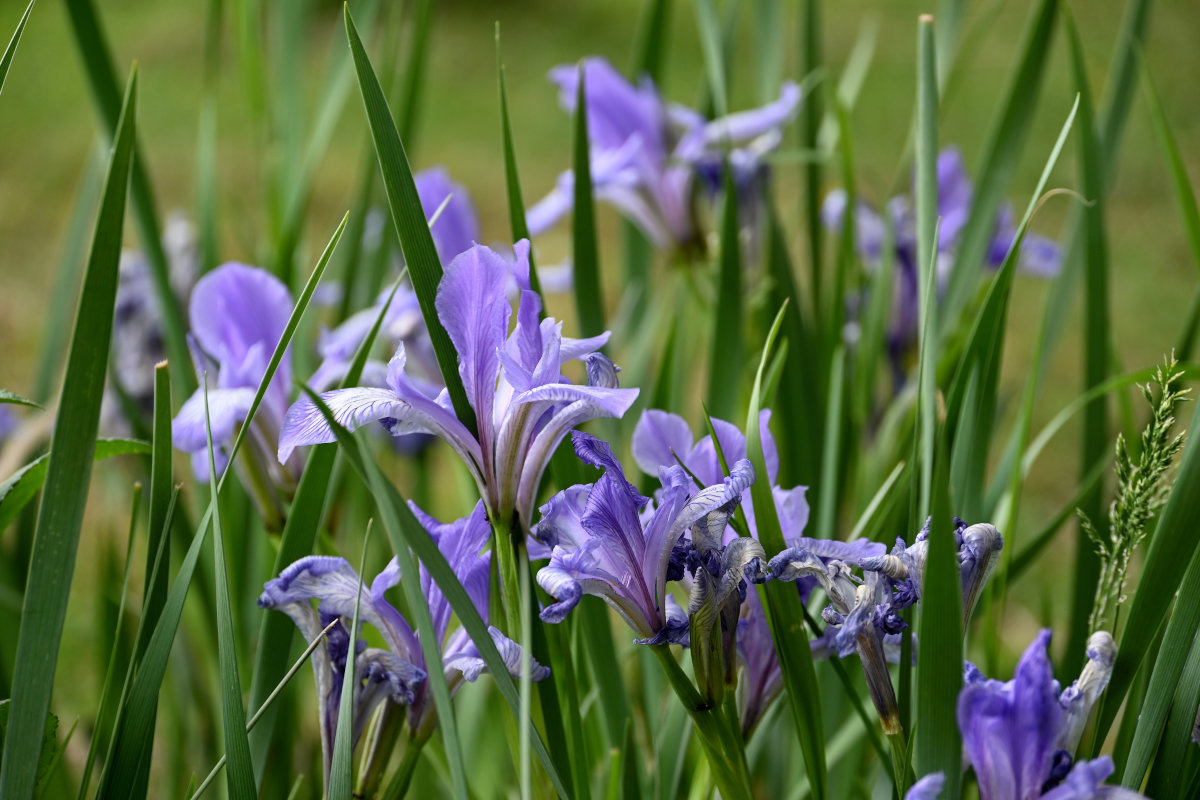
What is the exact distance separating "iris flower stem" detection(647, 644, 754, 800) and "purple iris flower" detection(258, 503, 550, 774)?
0.07m

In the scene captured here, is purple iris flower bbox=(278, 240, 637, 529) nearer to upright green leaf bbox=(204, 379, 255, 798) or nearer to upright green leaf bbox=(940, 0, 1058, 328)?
upright green leaf bbox=(204, 379, 255, 798)

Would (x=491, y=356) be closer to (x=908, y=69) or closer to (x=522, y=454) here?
(x=522, y=454)

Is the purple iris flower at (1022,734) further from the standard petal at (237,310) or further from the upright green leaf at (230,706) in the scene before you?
the standard petal at (237,310)

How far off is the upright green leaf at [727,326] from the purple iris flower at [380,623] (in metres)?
0.25

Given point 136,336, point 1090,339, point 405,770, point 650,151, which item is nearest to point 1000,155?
point 1090,339

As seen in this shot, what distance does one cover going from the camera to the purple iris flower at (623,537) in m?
0.32

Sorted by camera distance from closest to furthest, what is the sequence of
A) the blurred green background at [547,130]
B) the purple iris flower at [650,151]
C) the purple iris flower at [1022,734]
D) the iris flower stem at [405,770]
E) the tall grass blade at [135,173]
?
1. the purple iris flower at [1022,734]
2. the iris flower stem at [405,770]
3. the tall grass blade at [135,173]
4. the purple iris flower at [650,151]
5. the blurred green background at [547,130]

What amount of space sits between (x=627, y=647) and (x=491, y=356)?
356mm

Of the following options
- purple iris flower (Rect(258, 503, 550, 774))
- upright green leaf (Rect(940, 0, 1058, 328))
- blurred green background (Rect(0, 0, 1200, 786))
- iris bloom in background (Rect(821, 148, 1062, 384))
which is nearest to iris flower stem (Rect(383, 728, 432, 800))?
purple iris flower (Rect(258, 503, 550, 774))

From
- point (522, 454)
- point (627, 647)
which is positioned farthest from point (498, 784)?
point (522, 454)

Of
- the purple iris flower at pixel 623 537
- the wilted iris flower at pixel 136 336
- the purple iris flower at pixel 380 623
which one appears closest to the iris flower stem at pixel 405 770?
the purple iris flower at pixel 380 623

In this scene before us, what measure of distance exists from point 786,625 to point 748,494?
0.06m

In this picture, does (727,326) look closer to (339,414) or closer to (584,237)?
(584,237)

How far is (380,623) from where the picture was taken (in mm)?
382
